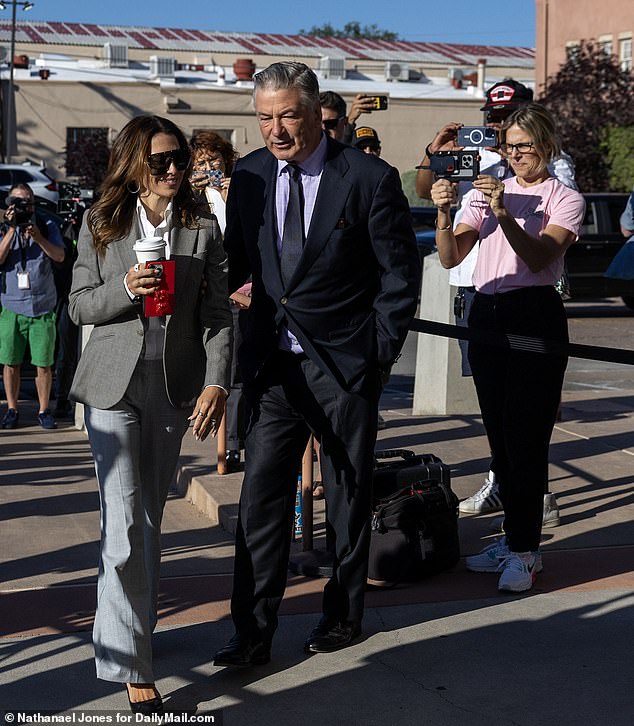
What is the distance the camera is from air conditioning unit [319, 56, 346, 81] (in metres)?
52.5

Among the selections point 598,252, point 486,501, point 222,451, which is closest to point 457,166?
point 486,501

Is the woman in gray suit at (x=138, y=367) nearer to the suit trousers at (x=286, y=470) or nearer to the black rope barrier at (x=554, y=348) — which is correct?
the suit trousers at (x=286, y=470)

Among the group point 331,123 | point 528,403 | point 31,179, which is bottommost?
point 528,403

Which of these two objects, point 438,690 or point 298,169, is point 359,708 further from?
point 298,169

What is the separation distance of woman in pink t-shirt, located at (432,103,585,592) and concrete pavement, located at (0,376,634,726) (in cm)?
29

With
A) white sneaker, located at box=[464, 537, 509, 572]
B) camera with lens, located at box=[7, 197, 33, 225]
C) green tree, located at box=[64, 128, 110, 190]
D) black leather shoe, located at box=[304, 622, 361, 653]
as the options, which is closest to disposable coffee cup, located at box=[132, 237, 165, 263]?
black leather shoe, located at box=[304, 622, 361, 653]

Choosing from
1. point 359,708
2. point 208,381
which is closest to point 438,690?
point 359,708

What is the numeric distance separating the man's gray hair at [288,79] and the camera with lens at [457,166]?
1130 mm

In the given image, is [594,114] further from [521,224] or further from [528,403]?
[528,403]

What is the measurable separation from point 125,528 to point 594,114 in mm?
30966

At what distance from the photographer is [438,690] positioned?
14.3 feet

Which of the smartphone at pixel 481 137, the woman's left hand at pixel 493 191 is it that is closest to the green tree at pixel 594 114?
the smartphone at pixel 481 137

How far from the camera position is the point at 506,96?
6.96 m

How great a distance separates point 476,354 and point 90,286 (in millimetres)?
2214
